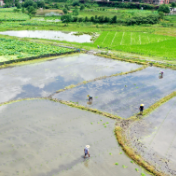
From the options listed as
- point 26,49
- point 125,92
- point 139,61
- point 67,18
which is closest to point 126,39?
point 139,61

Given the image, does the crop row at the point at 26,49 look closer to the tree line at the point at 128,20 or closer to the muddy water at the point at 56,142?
the muddy water at the point at 56,142

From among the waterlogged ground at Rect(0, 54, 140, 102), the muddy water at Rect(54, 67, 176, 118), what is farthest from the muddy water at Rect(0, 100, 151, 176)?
the waterlogged ground at Rect(0, 54, 140, 102)

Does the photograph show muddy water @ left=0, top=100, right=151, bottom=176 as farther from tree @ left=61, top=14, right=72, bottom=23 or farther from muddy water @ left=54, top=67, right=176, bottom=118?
tree @ left=61, top=14, right=72, bottom=23

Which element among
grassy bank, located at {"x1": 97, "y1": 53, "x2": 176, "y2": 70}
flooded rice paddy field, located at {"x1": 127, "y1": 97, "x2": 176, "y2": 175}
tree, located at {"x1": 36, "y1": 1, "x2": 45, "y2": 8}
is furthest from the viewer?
tree, located at {"x1": 36, "y1": 1, "x2": 45, "y2": 8}

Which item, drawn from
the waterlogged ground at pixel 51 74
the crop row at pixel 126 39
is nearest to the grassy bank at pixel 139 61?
the waterlogged ground at pixel 51 74

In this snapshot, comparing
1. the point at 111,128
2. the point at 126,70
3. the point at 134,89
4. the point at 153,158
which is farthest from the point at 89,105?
the point at 126,70

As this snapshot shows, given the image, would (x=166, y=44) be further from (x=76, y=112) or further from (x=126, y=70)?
(x=76, y=112)

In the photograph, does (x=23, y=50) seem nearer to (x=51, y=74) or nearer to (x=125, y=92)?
(x=51, y=74)
